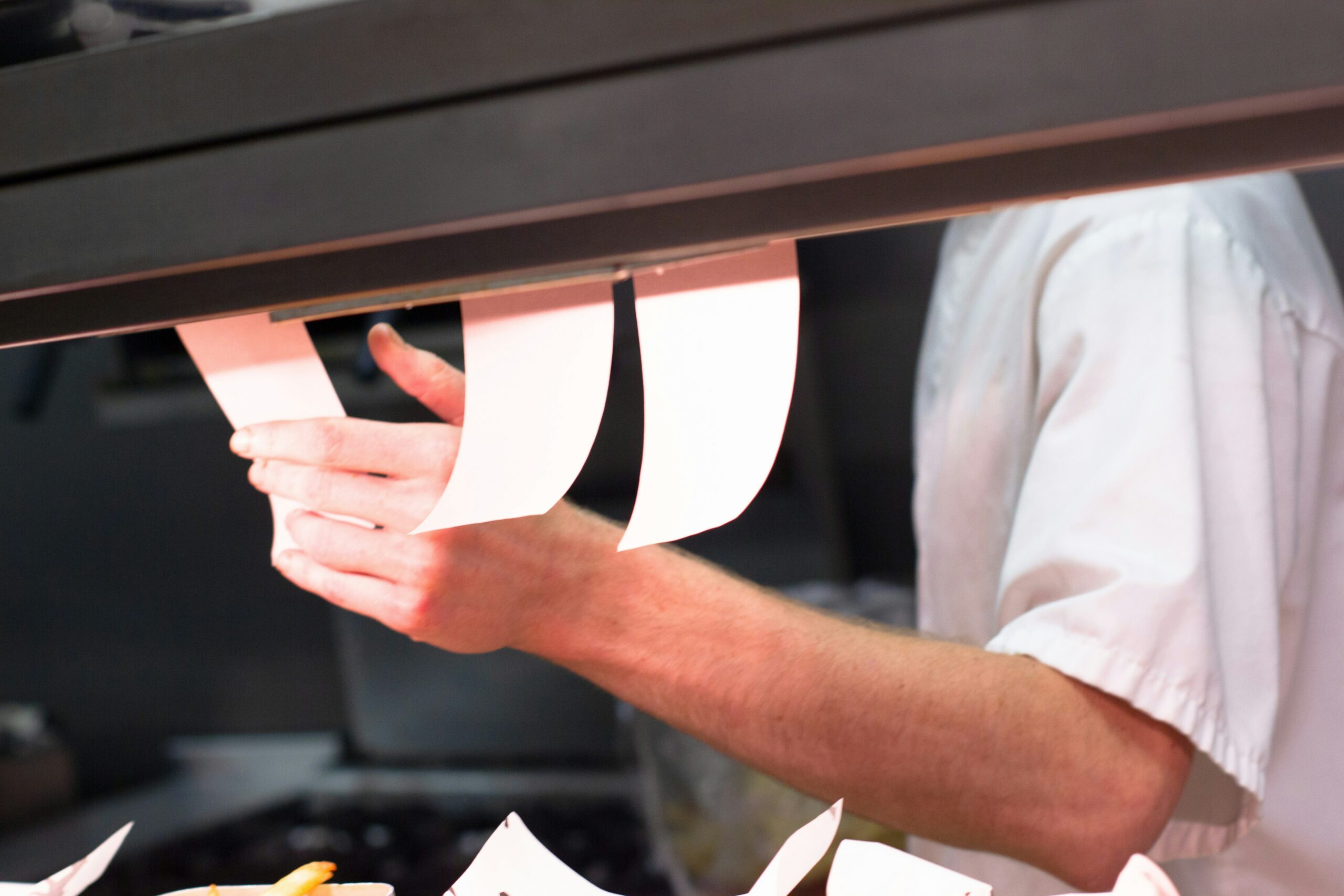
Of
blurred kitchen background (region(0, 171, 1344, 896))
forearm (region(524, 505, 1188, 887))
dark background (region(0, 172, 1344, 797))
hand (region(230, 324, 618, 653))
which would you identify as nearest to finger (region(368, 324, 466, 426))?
hand (region(230, 324, 618, 653))

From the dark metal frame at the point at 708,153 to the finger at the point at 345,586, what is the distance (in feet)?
0.63

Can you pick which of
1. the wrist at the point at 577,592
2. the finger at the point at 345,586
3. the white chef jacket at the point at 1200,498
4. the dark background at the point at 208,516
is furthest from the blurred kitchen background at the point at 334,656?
the finger at the point at 345,586

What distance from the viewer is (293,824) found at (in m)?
1.97

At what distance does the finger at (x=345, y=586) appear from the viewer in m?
0.53

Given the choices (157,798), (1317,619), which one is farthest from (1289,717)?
(157,798)

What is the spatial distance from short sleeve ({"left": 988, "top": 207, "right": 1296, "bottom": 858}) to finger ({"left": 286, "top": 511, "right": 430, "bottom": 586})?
0.39m

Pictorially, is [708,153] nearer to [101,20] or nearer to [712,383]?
[712,383]

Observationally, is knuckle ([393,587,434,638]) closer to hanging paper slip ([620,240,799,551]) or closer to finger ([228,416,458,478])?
finger ([228,416,458,478])

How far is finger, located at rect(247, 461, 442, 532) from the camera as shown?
50 centimetres

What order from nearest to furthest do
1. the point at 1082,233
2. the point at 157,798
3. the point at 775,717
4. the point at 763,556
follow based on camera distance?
the point at 775,717 < the point at 1082,233 < the point at 763,556 < the point at 157,798

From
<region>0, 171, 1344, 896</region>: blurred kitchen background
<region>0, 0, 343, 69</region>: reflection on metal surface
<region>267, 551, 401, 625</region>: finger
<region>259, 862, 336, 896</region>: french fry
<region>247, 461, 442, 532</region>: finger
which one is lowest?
<region>0, 171, 1344, 896</region>: blurred kitchen background

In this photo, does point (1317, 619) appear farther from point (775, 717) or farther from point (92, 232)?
point (92, 232)

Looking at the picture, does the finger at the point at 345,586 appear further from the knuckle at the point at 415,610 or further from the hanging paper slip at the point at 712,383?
the hanging paper slip at the point at 712,383

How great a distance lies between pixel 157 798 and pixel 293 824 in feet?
1.50
